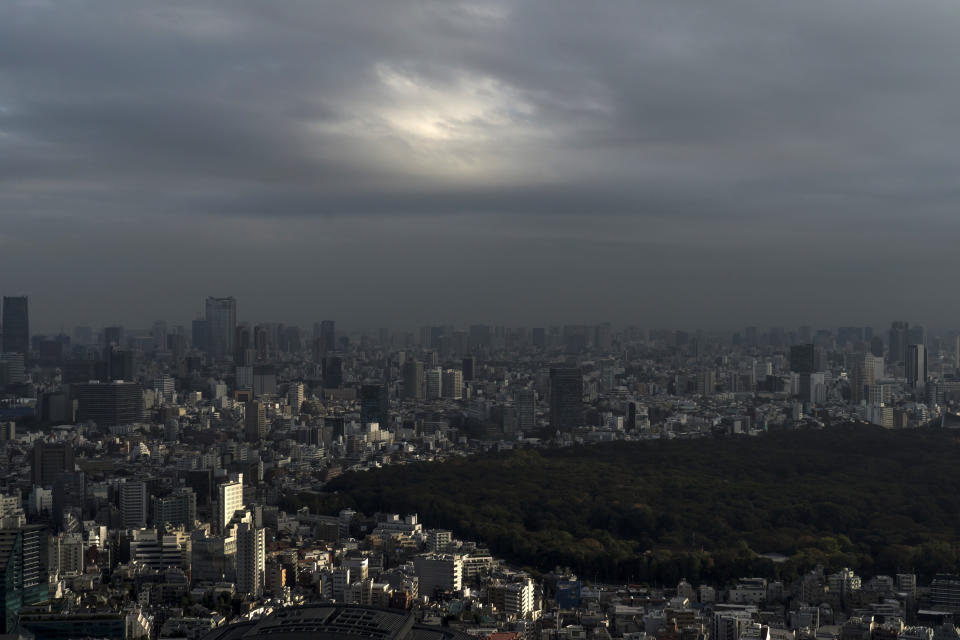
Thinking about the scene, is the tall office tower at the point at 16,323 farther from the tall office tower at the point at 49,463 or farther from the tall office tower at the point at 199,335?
the tall office tower at the point at 49,463

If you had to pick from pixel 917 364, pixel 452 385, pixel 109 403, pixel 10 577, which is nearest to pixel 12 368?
pixel 109 403

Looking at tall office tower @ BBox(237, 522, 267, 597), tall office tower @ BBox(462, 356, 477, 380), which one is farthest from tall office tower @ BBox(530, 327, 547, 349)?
tall office tower @ BBox(237, 522, 267, 597)

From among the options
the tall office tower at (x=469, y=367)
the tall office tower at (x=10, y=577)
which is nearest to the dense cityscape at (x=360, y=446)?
the tall office tower at (x=10, y=577)

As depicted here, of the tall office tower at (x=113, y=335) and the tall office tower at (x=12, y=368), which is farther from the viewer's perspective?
the tall office tower at (x=113, y=335)

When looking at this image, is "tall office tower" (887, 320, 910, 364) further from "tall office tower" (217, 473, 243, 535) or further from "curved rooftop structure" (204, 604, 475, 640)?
"curved rooftop structure" (204, 604, 475, 640)

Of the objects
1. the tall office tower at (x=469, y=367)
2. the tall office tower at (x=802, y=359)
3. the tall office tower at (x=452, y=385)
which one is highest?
the tall office tower at (x=802, y=359)

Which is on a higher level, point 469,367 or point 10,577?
point 469,367

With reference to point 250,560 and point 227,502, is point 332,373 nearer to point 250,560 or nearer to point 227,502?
point 227,502
